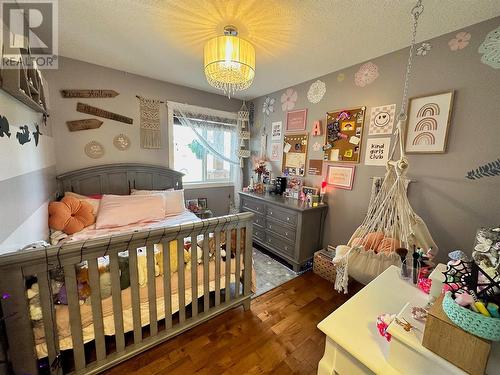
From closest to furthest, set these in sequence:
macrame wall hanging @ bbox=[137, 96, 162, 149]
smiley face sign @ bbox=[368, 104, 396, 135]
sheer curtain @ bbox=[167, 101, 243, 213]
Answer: smiley face sign @ bbox=[368, 104, 396, 135] → macrame wall hanging @ bbox=[137, 96, 162, 149] → sheer curtain @ bbox=[167, 101, 243, 213]

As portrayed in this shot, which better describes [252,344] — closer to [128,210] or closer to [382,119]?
[128,210]

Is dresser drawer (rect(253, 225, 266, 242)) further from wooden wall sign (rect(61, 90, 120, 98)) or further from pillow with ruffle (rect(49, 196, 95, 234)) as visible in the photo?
wooden wall sign (rect(61, 90, 120, 98))

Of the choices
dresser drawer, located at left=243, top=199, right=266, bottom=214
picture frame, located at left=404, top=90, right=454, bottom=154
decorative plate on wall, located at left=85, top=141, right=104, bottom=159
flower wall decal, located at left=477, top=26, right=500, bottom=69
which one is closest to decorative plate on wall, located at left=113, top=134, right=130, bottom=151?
decorative plate on wall, located at left=85, top=141, right=104, bottom=159

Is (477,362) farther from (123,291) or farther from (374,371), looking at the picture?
(123,291)

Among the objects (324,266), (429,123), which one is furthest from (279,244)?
(429,123)

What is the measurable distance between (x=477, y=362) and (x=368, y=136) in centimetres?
205

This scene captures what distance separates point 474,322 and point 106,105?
347 cm

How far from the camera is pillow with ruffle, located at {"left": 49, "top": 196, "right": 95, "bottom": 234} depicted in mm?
1932

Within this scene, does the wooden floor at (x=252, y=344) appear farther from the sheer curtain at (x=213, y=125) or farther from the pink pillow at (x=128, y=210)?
the sheer curtain at (x=213, y=125)

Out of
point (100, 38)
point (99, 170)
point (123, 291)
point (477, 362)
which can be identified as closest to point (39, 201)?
point (99, 170)

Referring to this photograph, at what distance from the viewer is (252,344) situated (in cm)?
153

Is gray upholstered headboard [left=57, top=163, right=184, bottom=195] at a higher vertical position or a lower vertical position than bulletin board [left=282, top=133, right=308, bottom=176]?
lower

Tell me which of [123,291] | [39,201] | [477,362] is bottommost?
[123,291]

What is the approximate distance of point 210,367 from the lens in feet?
4.45
